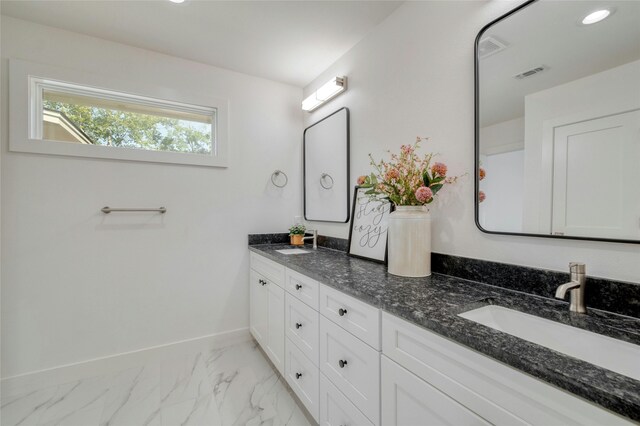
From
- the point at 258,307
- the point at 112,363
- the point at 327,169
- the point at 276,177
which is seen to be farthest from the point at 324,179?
the point at 112,363

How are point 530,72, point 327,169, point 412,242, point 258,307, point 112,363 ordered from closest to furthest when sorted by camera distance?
point 530,72 → point 412,242 → point 112,363 → point 258,307 → point 327,169

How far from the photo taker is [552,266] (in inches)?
40.3

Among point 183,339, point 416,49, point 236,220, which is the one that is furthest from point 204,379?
point 416,49

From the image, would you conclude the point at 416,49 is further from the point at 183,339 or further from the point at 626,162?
the point at 183,339

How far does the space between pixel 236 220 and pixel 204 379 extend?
1.23 meters

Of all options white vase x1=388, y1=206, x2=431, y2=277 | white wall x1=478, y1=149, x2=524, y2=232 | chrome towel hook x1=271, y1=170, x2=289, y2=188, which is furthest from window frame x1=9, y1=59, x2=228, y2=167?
white wall x1=478, y1=149, x2=524, y2=232

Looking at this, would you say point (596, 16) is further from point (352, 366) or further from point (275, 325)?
point (275, 325)

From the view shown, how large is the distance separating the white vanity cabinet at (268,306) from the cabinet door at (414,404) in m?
0.95

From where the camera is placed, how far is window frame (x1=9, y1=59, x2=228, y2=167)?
5.88 ft

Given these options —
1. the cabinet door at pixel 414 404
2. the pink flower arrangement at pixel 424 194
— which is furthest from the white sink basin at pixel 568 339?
the pink flower arrangement at pixel 424 194

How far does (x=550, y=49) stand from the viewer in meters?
1.03

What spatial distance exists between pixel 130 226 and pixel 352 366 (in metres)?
1.93

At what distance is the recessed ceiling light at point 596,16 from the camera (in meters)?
0.91

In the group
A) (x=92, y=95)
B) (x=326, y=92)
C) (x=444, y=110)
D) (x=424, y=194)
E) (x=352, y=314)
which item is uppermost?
(x=326, y=92)
